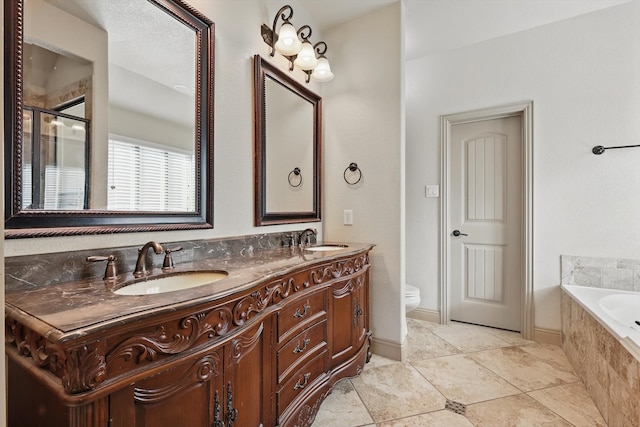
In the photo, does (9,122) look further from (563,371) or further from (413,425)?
(563,371)

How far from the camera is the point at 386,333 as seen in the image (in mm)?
2229

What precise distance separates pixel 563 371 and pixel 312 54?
9.14 feet

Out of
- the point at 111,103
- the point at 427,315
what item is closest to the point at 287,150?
the point at 111,103

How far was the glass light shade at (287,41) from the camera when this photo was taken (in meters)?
1.82

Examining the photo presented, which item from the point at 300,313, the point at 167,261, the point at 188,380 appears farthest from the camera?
the point at 300,313

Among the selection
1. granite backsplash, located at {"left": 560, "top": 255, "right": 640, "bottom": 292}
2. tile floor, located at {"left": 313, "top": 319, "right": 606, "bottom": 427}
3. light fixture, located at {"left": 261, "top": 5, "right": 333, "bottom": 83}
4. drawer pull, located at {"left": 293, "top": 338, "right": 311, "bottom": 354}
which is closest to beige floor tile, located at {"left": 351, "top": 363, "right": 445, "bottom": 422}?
tile floor, located at {"left": 313, "top": 319, "right": 606, "bottom": 427}

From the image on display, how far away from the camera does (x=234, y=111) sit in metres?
1.64

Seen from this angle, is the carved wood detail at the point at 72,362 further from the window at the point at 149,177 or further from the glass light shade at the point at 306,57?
the glass light shade at the point at 306,57

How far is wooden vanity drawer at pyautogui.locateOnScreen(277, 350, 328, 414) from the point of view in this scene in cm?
128

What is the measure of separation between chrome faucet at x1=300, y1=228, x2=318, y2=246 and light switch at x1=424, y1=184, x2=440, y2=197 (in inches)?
52.5

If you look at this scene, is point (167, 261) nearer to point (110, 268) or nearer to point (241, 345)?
point (110, 268)

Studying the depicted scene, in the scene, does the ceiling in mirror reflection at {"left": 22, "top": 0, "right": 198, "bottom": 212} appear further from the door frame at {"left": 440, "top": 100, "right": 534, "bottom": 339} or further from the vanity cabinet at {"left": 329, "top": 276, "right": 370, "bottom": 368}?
the door frame at {"left": 440, "top": 100, "right": 534, "bottom": 339}

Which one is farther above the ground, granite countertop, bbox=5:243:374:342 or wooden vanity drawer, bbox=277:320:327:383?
granite countertop, bbox=5:243:374:342

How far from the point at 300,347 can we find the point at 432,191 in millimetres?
2113
